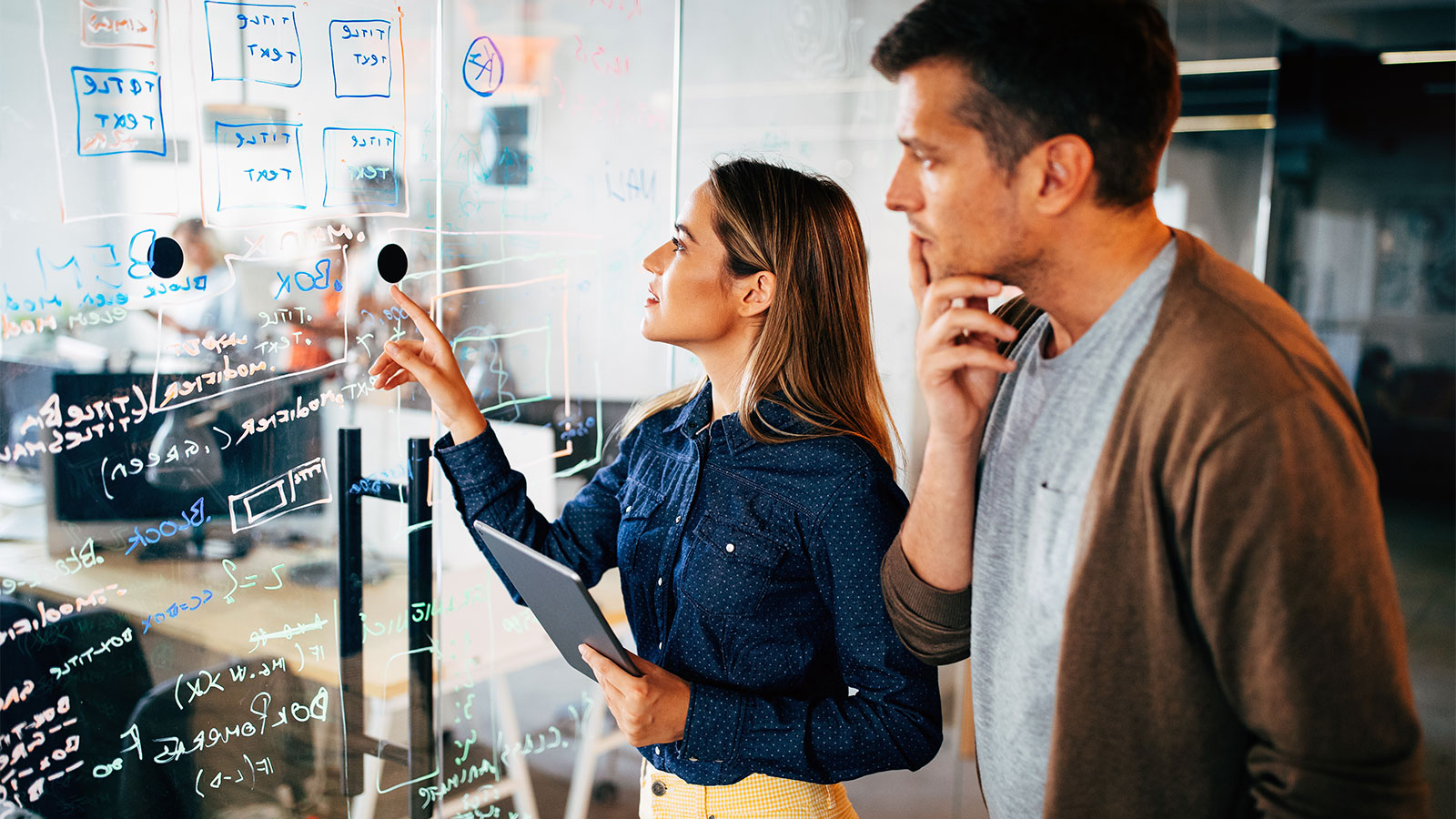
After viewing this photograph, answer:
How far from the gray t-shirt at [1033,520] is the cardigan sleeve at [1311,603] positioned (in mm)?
138

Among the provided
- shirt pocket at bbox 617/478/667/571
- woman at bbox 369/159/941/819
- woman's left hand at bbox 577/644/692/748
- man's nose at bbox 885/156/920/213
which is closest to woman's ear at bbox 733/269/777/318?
woman at bbox 369/159/941/819

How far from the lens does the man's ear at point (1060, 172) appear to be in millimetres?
936

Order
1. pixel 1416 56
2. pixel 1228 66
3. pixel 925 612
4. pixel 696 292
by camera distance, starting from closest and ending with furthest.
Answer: pixel 925 612 < pixel 696 292 < pixel 1416 56 < pixel 1228 66

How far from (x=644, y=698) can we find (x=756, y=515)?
279mm

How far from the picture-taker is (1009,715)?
105 cm

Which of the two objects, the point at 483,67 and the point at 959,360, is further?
the point at 483,67

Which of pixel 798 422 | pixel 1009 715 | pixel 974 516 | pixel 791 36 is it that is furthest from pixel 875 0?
pixel 1009 715

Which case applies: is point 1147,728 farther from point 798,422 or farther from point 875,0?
point 875,0

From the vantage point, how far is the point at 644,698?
1222 millimetres

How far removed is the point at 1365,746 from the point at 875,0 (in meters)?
2.83

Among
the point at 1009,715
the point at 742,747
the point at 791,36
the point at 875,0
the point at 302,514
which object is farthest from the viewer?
the point at 875,0

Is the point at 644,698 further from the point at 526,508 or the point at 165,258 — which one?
the point at 165,258

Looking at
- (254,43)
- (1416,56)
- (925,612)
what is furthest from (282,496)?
(1416,56)

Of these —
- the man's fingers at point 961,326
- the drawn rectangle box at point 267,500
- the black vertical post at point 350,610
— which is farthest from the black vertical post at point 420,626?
the man's fingers at point 961,326
